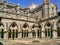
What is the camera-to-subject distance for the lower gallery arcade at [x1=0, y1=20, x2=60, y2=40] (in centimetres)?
3675

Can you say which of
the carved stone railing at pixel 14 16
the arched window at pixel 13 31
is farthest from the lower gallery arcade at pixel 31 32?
the carved stone railing at pixel 14 16

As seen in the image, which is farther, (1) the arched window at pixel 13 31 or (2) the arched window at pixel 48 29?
(2) the arched window at pixel 48 29

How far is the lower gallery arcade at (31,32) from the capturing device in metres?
36.8

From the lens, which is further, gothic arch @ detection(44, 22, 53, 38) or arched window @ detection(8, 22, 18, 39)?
gothic arch @ detection(44, 22, 53, 38)

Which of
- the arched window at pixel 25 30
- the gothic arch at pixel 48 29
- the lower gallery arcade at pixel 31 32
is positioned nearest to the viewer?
the lower gallery arcade at pixel 31 32

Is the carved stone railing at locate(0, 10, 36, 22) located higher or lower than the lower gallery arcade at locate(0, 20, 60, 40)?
higher

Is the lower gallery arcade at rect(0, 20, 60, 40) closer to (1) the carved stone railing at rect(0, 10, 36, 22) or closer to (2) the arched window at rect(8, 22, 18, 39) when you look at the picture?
(2) the arched window at rect(8, 22, 18, 39)

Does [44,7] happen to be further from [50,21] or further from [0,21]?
[0,21]

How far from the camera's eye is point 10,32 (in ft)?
123

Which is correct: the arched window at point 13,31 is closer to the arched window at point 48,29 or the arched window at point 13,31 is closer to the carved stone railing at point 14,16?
the carved stone railing at point 14,16

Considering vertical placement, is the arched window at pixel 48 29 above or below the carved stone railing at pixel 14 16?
below

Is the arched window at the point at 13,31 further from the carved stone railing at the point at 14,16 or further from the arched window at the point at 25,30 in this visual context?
the arched window at the point at 25,30

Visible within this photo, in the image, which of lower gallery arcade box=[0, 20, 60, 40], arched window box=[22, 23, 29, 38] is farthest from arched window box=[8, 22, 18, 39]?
arched window box=[22, 23, 29, 38]

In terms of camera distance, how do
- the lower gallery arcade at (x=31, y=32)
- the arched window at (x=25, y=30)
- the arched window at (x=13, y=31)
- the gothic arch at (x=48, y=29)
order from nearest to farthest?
the lower gallery arcade at (x=31, y=32) < the arched window at (x=13, y=31) < the gothic arch at (x=48, y=29) < the arched window at (x=25, y=30)
